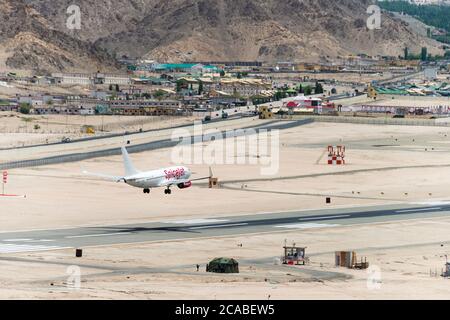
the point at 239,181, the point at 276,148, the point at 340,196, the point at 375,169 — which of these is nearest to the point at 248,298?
the point at 340,196

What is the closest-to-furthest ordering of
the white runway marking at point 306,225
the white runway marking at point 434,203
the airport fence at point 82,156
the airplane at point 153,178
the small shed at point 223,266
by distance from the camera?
the small shed at point 223,266
the white runway marking at point 306,225
the airplane at point 153,178
the white runway marking at point 434,203
the airport fence at point 82,156

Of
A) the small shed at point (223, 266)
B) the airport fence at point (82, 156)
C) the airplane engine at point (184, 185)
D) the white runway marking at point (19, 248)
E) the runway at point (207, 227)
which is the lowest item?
the small shed at point (223, 266)

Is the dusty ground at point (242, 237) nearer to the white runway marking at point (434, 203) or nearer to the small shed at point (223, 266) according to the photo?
the small shed at point (223, 266)

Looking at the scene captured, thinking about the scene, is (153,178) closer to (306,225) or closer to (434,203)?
(306,225)

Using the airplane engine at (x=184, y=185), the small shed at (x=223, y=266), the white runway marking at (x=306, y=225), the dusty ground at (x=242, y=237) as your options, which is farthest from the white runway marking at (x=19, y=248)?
the airplane engine at (x=184, y=185)
